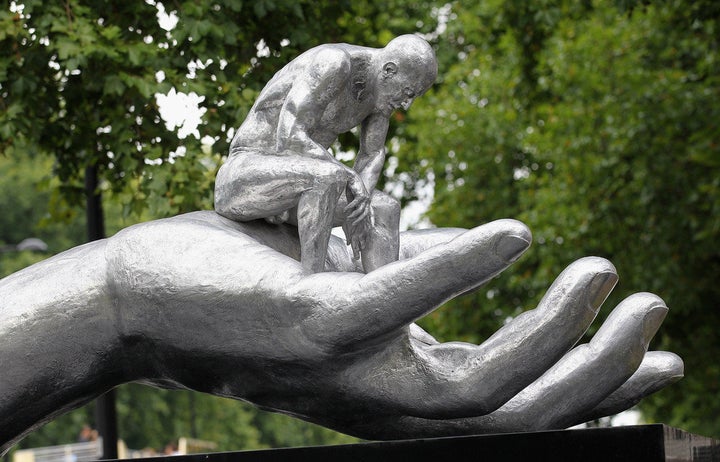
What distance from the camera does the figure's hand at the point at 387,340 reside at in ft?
17.4

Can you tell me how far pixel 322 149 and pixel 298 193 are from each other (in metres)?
0.29

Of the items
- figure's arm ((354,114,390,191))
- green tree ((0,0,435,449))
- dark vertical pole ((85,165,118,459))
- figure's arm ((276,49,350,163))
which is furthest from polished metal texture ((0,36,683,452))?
dark vertical pole ((85,165,118,459))

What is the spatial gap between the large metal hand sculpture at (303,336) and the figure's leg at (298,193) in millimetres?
130

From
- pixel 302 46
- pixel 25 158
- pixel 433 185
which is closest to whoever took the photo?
pixel 302 46

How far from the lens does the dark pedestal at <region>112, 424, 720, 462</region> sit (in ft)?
18.2

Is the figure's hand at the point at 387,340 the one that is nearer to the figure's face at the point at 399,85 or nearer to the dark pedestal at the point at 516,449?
the dark pedestal at the point at 516,449

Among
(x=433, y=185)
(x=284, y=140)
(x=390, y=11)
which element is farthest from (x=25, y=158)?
(x=284, y=140)

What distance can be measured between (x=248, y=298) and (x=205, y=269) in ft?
0.70

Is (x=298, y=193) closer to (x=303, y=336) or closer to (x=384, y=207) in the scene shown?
(x=384, y=207)

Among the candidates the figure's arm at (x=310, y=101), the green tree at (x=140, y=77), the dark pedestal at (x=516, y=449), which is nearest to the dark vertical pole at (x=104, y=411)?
the green tree at (x=140, y=77)

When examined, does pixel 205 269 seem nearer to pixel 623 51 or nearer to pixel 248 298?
pixel 248 298

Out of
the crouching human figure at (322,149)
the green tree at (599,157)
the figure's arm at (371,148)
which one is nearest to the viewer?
the crouching human figure at (322,149)

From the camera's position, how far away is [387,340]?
18.2 feet

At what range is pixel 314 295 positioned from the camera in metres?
5.39
